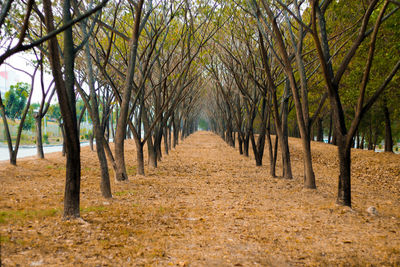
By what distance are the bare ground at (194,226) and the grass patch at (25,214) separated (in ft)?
0.05

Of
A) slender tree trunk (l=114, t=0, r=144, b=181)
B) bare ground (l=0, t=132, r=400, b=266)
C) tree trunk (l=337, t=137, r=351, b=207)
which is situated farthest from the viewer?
slender tree trunk (l=114, t=0, r=144, b=181)

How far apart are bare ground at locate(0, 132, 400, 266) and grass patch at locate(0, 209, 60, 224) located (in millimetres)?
14

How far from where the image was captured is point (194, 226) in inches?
213

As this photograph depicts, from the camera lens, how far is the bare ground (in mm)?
3891

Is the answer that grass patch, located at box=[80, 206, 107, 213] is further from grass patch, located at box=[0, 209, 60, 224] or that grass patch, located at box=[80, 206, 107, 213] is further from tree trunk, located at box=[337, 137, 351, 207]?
tree trunk, located at box=[337, 137, 351, 207]

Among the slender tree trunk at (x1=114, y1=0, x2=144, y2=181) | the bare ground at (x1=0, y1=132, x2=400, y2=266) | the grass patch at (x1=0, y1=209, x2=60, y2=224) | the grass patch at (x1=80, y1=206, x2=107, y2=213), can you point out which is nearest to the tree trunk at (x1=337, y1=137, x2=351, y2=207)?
the bare ground at (x1=0, y1=132, x2=400, y2=266)

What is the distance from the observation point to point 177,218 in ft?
19.4

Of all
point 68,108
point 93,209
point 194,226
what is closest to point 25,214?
point 93,209

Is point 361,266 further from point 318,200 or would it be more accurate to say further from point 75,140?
point 75,140

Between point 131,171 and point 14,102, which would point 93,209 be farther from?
point 14,102

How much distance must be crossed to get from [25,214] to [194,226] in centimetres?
276

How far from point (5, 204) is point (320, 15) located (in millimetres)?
7505

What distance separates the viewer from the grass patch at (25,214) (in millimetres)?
4851

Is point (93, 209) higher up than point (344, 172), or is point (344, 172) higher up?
point (344, 172)
